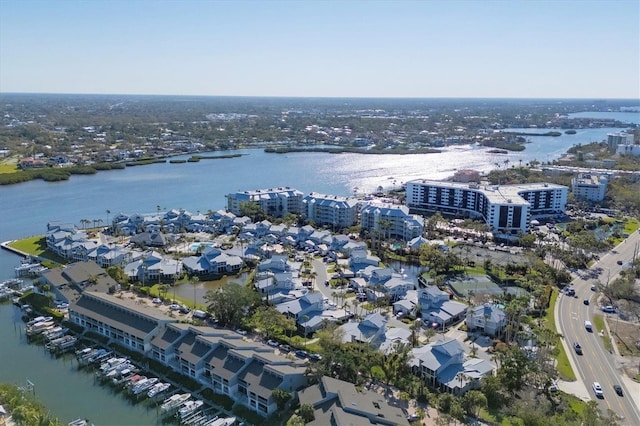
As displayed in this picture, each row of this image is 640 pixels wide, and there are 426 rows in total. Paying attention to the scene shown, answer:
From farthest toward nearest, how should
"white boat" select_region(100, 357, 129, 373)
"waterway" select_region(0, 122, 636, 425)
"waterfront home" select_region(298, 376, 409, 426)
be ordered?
1. "white boat" select_region(100, 357, 129, 373)
2. "waterway" select_region(0, 122, 636, 425)
3. "waterfront home" select_region(298, 376, 409, 426)

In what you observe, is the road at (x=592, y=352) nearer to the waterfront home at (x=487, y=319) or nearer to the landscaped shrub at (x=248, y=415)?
the waterfront home at (x=487, y=319)

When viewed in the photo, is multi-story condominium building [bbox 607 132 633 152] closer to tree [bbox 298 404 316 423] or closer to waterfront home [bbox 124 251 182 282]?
waterfront home [bbox 124 251 182 282]

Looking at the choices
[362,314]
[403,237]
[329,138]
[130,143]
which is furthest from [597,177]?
[130,143]

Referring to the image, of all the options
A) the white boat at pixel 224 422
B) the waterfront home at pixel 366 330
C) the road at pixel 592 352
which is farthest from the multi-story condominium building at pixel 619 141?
the white boat at pixel 224 422

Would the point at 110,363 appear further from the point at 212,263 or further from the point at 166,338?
the point at 212,263

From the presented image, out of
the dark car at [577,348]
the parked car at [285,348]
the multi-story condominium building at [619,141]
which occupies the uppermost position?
the multi-story condominium building at [619,141]

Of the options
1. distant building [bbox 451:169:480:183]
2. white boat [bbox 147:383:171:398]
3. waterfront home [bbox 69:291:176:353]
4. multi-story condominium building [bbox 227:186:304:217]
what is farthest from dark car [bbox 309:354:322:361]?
distant building [bbox 451:169:480:183]
